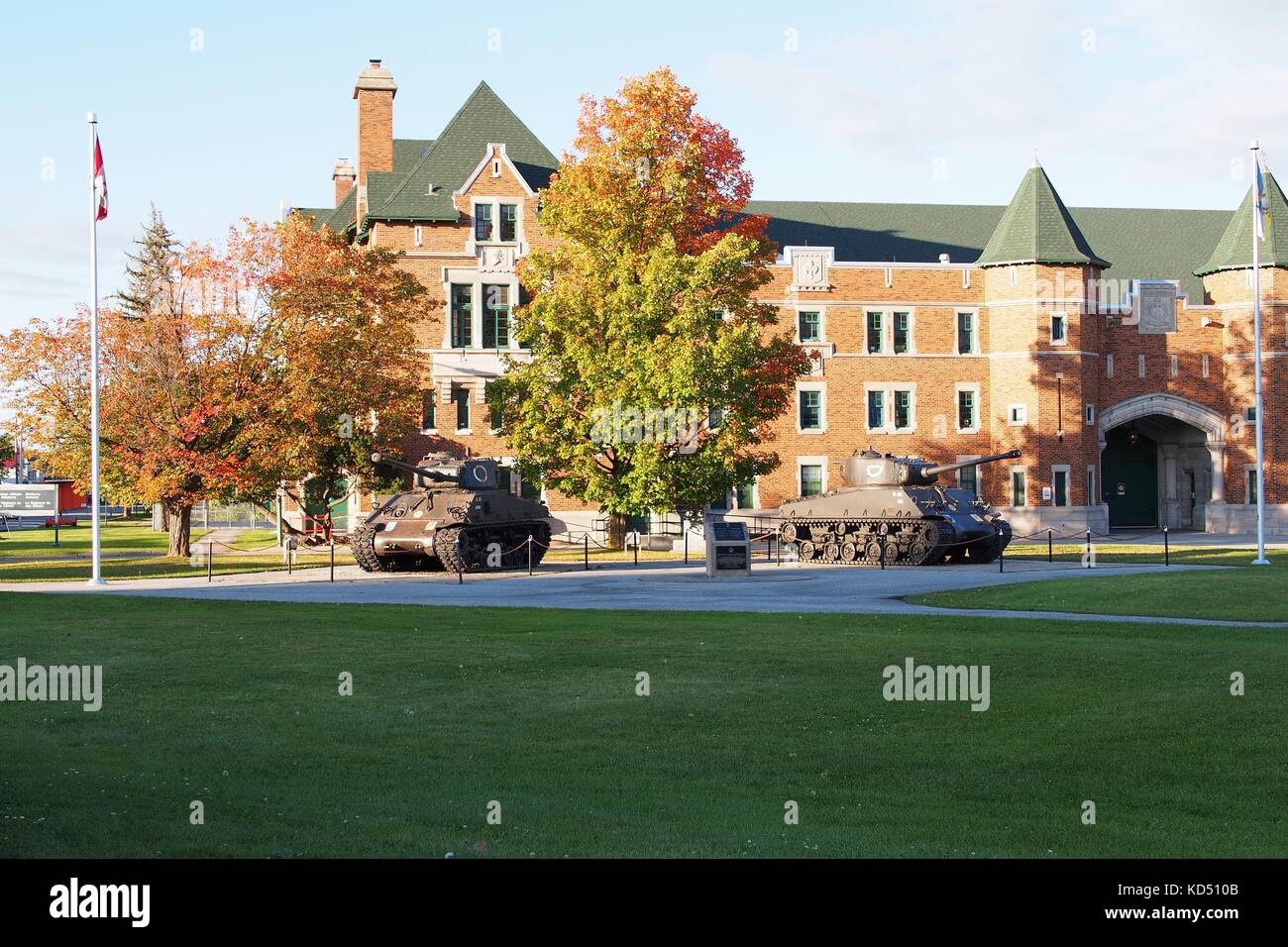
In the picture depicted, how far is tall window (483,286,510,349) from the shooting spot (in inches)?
2021

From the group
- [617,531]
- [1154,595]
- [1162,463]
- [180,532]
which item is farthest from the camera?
[1162,463]

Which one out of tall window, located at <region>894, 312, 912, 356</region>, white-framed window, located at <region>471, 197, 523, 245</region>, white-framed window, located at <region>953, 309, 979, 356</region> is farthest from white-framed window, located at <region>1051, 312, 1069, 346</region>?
white-framed window, located at <region>471, 197, 523, 245</region>

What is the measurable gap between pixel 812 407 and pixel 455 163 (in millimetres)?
16567

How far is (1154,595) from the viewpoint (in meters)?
24.9

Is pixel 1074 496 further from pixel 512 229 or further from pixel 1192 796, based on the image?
pixel 1192 796

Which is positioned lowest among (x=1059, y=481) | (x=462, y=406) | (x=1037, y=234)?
(x=1059, y=481)

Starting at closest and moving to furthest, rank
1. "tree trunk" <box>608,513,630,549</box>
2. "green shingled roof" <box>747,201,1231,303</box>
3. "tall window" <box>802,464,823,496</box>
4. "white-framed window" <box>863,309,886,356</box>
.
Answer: "tree trunk" <box>608,513,630,549</box> → "tall window" <box>802,464,823,496</box> → "white-framed window" <box>863,309,886,356</box> → "green shingled roof" <box>747,201,1231,303</box>

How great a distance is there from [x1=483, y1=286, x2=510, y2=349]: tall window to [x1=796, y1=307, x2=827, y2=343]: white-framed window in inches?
452

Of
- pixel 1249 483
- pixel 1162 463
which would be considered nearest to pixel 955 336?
pixel 1162 463

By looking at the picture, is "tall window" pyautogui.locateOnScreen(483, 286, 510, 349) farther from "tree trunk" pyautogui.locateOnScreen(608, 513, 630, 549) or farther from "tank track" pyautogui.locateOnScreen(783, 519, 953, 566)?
"tank track" pyautogui.locateOnScreen(783, 519, 953, 566)

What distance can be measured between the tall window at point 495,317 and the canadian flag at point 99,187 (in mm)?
21519

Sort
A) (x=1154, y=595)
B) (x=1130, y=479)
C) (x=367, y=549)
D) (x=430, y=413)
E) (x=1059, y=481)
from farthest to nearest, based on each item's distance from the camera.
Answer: (x=1130, y=479)
(x=1059, y=481)
(x=430, y=413)
(x=367, y=549)
(x=1154, y=595)

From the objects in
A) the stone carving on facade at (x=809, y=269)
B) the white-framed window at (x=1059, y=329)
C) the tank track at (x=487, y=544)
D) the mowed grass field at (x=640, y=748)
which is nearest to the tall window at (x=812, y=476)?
the stone carving on facade at (x=809, y=269)

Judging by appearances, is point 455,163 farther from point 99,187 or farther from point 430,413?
point 99,187
